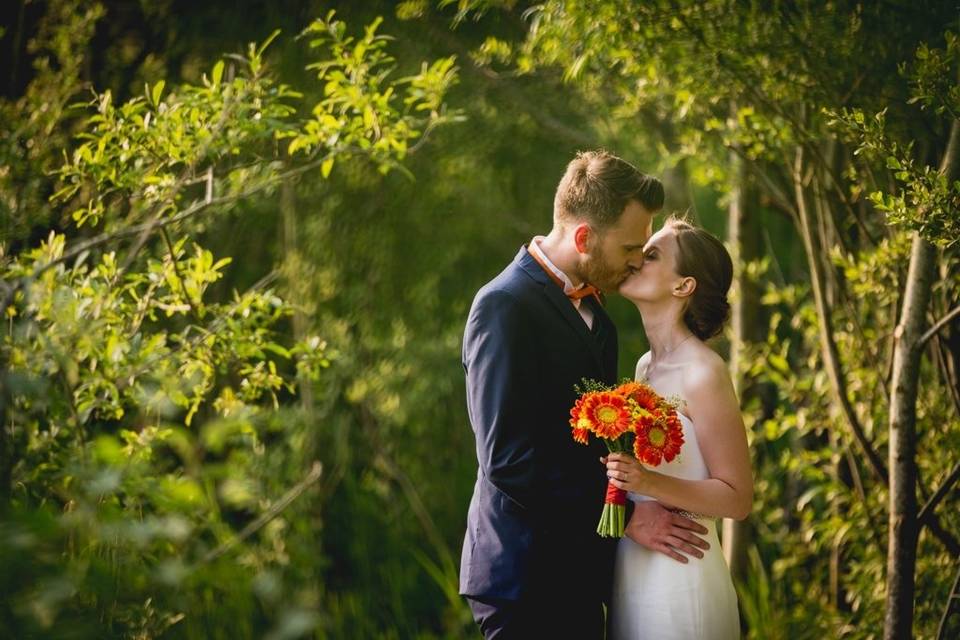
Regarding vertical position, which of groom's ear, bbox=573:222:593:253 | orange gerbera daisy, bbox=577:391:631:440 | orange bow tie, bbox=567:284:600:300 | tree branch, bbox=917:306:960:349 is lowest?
orange gerbera daisy, bbox=577:391:631:440

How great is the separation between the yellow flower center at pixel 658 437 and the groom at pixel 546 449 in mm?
276

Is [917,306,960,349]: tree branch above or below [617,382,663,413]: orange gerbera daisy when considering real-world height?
above

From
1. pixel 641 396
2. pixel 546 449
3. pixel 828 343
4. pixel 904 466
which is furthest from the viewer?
pixel 828 343

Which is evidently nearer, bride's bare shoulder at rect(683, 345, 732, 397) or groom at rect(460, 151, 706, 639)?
groom at rect(460, 151, 706, 639)

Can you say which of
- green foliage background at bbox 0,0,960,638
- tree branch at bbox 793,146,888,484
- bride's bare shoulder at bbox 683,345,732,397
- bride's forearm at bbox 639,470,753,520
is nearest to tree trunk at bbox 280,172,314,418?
green foliage background at bbox 0,0,960,638

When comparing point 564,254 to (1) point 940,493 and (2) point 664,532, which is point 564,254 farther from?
(1) point 940,493

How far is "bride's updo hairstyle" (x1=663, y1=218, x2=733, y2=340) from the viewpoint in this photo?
2.81 metres

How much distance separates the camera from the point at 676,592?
2568mm

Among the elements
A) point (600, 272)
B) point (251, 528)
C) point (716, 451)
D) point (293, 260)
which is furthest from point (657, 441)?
point (293, 260)

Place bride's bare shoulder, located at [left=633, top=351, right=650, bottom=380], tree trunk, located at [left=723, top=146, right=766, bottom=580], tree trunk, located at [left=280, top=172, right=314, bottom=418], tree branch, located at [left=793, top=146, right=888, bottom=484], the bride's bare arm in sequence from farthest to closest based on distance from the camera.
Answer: tree trunk, located at [left=280, top=172, right=314, bottom=418] < tree trunk, located at [left=723, top=146, right=766, bottom=580] < tree branch, located at [left=793, top=146, right=888, bottom=484] < bride's bare shoulder, located at [left=633, top=351, right=650, bottom=380] < the bride's bare arm

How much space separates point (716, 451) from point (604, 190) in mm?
790

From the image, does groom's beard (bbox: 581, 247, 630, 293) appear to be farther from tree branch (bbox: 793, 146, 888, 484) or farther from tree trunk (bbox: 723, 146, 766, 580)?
tree trunk (bbox: 723, 146, 766, 580)

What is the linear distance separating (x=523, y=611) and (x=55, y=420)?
1561 mm

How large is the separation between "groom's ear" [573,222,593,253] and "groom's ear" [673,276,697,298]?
1.01 ft
